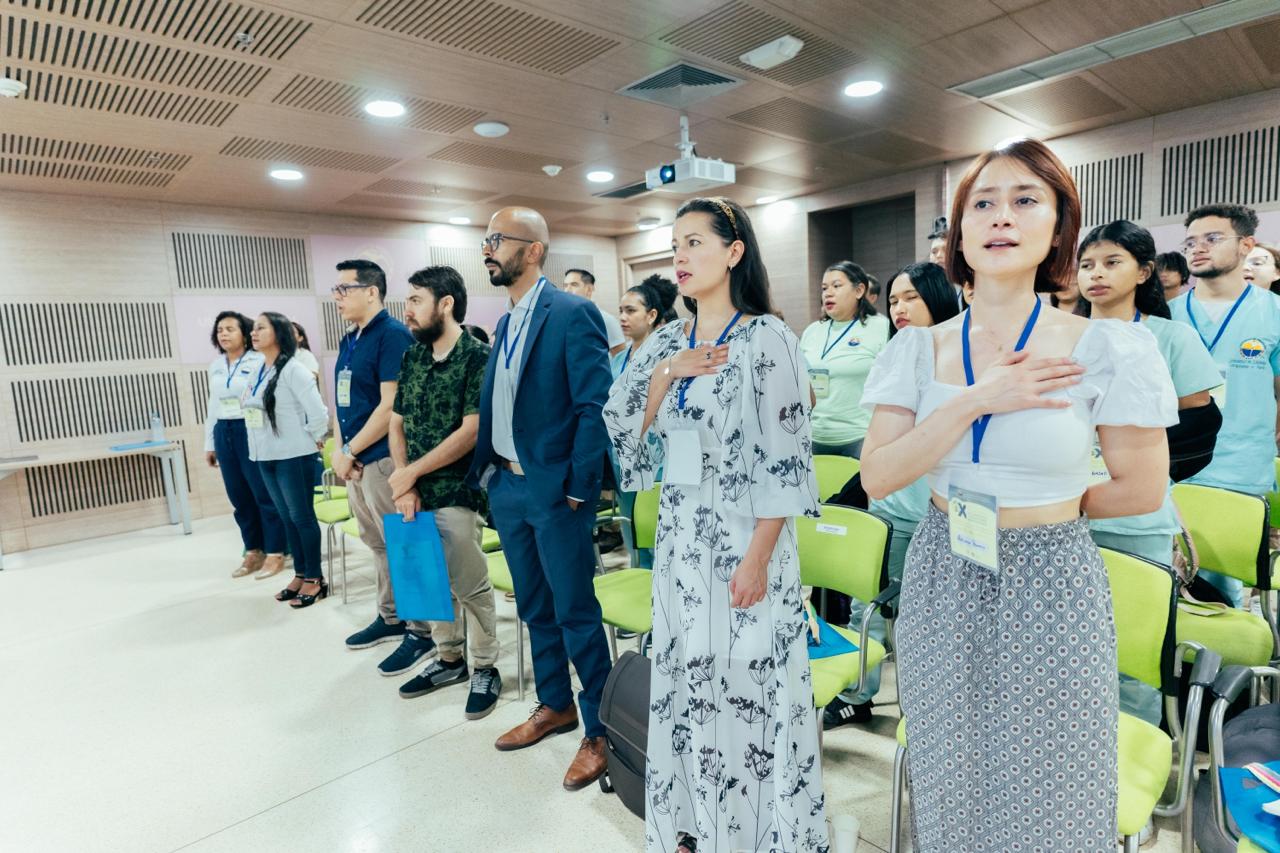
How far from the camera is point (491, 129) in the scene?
4859mm

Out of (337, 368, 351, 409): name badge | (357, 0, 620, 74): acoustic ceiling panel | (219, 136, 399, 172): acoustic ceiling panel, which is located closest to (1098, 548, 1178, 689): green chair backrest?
(337, 368, 351, 409): name badge

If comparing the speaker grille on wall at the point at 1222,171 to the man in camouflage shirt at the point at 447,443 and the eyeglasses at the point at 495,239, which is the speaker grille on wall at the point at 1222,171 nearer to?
the eyeglasses at the point at 495,239

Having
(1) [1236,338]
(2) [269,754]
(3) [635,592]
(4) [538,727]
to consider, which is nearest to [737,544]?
(3) [635,592]

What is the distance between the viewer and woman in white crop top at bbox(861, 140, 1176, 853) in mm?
1062

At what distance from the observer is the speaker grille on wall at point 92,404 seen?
616 cm

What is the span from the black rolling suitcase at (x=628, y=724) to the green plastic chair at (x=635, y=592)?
0.18 metres

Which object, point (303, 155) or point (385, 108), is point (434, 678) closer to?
point (385, 108)

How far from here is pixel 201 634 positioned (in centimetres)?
382

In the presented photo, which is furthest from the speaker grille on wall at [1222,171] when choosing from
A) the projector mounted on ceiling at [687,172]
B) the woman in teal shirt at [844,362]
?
the woman in teal shirt at [844,362]

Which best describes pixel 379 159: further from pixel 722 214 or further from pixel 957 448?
pixel 957 448

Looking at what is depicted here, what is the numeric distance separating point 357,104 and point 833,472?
3.64 m

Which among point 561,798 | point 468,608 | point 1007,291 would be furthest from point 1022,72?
point 561,798

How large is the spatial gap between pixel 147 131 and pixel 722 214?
15.6 feet

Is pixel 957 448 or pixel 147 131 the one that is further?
pixel 147 131
